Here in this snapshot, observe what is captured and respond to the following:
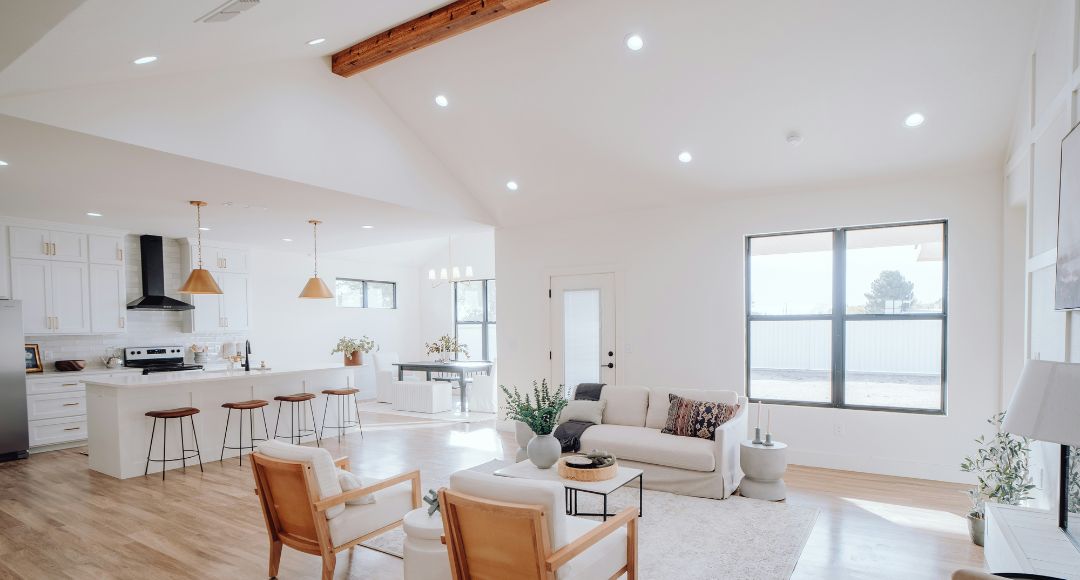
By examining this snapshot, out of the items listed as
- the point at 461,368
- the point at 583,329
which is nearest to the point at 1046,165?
the point at 583,329

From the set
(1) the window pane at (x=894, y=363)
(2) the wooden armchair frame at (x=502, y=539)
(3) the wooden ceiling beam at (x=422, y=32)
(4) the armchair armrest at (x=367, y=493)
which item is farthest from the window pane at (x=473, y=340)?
(2) the wooden armchair frame at (x=502, y=539)

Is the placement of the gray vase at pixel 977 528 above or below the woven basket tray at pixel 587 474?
below

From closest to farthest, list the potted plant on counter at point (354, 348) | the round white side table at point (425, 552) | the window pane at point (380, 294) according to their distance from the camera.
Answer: the round white side table at point (425, 552), the potted plant on counter at point (354, 348), the window pane at point (380, 294)

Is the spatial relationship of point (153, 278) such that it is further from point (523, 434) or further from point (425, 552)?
point (425, 552)

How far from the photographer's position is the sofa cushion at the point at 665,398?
17.3 feet

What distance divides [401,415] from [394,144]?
458cm

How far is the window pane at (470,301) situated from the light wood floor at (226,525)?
5.70 meters

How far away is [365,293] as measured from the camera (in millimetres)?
11391

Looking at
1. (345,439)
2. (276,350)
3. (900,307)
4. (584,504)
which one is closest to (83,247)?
(276,350)

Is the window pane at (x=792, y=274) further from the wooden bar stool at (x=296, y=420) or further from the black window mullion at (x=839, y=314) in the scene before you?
the wooden bar stool at (x=296, y=420)

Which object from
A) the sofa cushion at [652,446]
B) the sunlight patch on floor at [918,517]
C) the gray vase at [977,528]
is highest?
the sofa cushion at [652,446]

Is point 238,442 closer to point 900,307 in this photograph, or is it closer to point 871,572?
point 871,572

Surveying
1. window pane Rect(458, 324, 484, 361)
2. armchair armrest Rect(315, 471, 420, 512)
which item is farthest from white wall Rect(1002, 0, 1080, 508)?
window pane Rect(458, 324, 484, 361)

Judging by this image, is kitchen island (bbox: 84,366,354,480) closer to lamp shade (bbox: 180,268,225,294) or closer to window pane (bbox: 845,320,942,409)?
lamp shade (bbox: 180,268,225,294)
